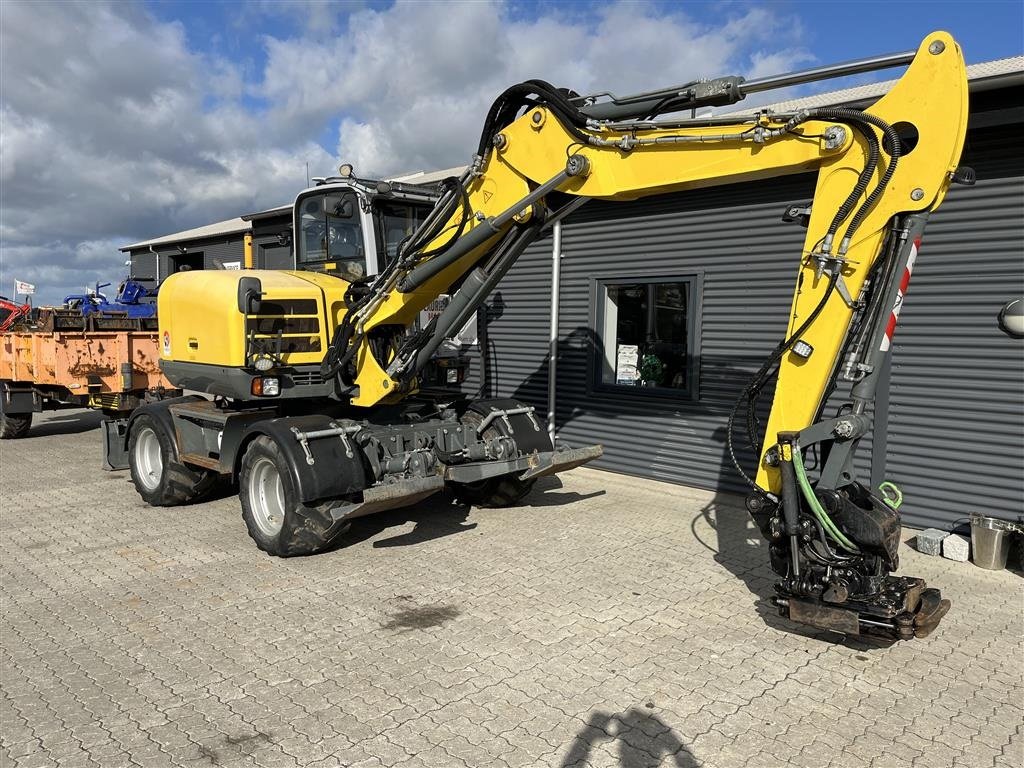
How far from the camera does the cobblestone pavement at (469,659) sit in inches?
138

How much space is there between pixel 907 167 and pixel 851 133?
1.24 ft

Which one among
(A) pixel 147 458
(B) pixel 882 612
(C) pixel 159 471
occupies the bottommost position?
(B) pixel 882 612

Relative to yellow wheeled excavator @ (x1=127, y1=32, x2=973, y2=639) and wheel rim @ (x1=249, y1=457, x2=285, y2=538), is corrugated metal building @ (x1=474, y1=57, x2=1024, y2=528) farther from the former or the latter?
wheel rim @ (x1=249, y1=457, x2=285, y2=538)

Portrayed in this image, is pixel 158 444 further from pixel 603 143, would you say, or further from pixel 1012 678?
pixel 1012 678

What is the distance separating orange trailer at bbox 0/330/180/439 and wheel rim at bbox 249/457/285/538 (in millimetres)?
5073

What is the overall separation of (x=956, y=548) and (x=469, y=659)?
180 inches

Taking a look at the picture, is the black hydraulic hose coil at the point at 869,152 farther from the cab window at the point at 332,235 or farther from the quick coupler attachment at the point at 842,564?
the cab window at the point at 332,235

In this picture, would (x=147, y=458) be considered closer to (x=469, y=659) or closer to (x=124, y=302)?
(x=469, y=659)

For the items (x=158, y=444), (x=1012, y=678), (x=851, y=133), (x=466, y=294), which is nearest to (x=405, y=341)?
(x=466, y=294)

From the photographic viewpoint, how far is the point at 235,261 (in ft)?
65.9

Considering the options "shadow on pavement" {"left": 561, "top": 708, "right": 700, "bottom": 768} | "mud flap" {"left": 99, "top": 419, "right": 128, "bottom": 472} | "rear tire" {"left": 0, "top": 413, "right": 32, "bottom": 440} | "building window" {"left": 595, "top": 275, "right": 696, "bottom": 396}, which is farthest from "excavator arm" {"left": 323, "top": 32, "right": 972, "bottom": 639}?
"rear tire" {"left": 0, "top": 413, "right": 32, "bottom": 440}

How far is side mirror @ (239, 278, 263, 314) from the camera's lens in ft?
20.4

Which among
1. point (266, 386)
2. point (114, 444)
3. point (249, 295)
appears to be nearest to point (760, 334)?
point (266, 386)

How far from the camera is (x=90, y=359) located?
36.4ft
